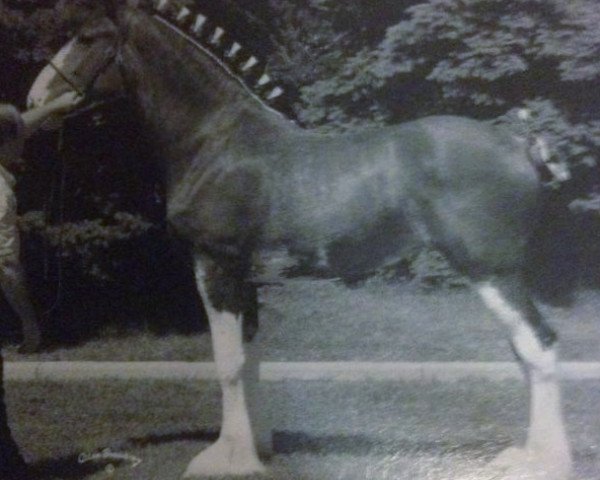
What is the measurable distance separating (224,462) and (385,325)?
0.66 m

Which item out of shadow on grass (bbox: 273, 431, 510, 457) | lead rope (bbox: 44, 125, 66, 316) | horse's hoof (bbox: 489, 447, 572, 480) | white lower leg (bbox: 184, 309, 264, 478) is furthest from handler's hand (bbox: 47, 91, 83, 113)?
horse's hoof (bbox: 489, 447, 572, 480)

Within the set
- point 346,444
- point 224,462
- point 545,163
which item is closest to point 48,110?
point 224,462

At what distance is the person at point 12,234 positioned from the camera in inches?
116

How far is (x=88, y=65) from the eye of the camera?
9.42 feet

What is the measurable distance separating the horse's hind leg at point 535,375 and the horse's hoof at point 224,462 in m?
0.79

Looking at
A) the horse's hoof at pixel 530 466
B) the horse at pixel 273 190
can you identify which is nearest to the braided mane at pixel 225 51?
the horse at pixel 273 190

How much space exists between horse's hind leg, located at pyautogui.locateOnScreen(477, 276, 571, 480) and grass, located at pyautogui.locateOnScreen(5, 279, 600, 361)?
8cm

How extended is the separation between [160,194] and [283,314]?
0.58 meters

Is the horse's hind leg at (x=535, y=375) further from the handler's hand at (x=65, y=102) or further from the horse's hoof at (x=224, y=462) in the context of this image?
the handler's hand at (x=65, y=102)

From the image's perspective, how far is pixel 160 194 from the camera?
3143 mm

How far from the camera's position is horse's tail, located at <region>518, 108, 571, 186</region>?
2.77 metres

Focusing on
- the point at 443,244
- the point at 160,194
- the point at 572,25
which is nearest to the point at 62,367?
the point at 160,194

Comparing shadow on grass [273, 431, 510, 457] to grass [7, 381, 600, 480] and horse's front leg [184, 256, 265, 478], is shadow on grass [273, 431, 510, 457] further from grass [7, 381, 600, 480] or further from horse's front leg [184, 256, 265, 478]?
horse's front leg [184, 256, 265, 478]

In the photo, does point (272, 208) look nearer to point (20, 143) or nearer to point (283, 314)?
point (283, 314)
